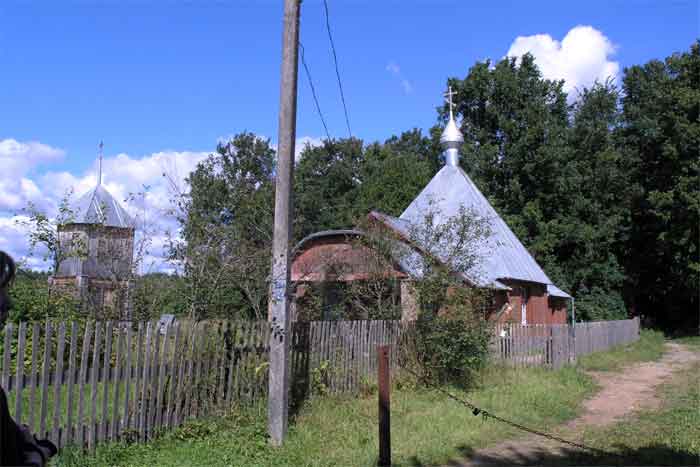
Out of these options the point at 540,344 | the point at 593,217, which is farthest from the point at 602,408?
the point at 593,217

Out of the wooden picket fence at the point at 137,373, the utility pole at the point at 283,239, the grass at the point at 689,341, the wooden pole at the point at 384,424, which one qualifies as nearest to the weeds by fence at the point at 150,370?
the wooden picket fence at the point at 137,373

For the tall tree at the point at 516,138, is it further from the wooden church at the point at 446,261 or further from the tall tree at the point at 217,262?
the tall tree at the point at 217,262

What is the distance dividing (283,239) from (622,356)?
1746 centimetres

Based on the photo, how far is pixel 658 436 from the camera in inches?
367

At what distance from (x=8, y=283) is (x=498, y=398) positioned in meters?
10.5

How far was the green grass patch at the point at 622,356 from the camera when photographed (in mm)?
18781

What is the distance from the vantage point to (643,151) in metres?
41.3

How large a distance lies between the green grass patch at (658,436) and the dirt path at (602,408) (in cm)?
34

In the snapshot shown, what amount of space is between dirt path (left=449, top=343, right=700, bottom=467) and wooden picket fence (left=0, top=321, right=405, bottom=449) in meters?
3.19

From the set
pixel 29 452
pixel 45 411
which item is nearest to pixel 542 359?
pixel 45 411

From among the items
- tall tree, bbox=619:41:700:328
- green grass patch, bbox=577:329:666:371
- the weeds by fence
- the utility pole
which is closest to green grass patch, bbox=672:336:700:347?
green grass patch, bbox=577:329:666:371

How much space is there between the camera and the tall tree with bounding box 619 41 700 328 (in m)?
34.9

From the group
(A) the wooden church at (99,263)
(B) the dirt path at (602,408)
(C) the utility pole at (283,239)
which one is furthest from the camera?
(A) the wooden church at (99,263)

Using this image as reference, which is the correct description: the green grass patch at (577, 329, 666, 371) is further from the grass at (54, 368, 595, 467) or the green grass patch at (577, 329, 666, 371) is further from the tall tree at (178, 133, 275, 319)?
the tall tree at (178, 133, 275, 319)
